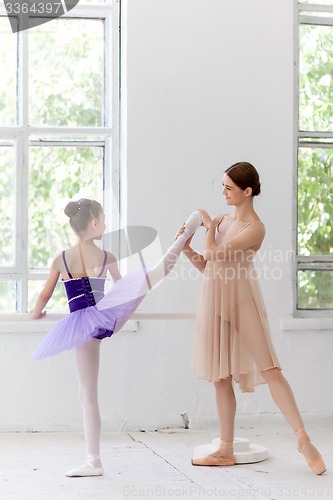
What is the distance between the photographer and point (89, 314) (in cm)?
400

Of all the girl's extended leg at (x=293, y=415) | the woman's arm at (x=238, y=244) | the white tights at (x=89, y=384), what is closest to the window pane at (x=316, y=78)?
the woman's arm at (x=238, y=244)

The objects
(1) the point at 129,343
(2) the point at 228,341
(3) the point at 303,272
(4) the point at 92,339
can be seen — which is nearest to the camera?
(4) the point at 92,339

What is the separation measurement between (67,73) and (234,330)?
210 centimetres

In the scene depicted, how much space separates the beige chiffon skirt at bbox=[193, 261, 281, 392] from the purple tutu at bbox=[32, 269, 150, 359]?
1.24 ft

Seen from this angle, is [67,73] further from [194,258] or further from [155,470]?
[155,470]

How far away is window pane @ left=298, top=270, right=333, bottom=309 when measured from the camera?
5711 millimetres

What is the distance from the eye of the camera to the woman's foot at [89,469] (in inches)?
160

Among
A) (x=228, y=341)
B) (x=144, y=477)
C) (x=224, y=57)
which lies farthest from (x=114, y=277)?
(x=224, y=57)

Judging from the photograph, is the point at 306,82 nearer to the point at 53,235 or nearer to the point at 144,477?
the point at 53,235

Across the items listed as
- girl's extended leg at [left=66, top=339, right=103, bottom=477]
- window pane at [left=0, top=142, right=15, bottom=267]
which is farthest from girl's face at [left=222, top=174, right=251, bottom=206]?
window pane at [left=0, top=142, right=15, bottom=267]

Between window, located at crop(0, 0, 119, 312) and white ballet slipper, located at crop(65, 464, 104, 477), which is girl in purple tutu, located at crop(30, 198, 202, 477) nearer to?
white ballet slipper, located at crop(65, 464, 104, 477)

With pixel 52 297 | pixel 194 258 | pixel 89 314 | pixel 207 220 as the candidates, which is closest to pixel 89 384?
pixel 89 314

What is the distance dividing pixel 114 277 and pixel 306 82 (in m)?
2.20

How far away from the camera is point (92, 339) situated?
4.02m
